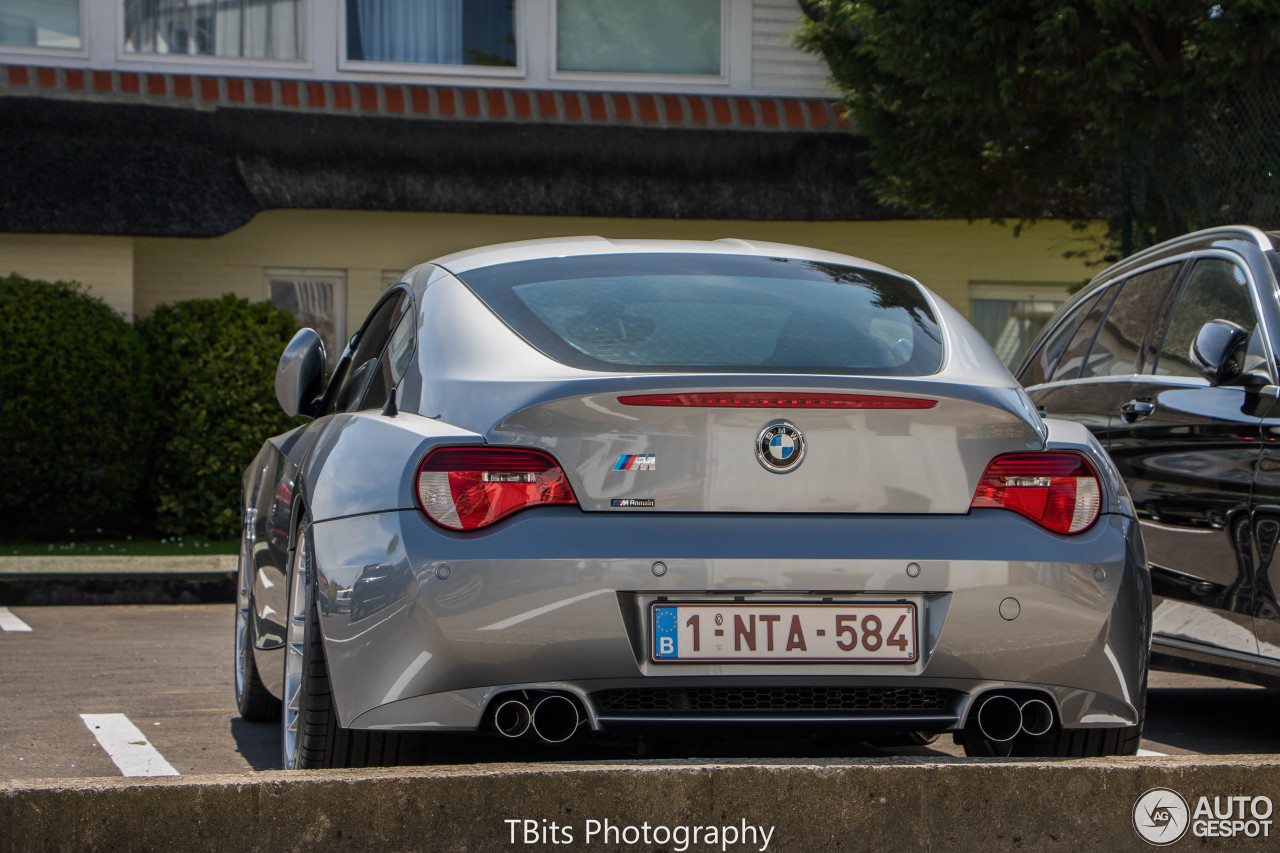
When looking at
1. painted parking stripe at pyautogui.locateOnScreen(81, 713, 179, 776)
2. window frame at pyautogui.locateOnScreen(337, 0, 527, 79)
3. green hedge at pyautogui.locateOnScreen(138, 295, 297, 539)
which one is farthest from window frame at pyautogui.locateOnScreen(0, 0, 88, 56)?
painted parking stripe at pyautogui.locateOnScreen(81, 713, 179, 776)

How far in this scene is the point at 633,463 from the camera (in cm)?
335

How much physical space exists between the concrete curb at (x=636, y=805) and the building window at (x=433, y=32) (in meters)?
12.5

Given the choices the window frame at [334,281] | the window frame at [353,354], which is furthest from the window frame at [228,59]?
the window frame at [353,354]

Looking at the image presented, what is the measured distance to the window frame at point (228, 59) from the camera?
14312 millimetres

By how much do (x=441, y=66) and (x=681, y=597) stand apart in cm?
1217

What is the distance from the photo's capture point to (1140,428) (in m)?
5.50

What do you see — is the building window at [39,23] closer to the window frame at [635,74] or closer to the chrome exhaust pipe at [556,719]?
the window frame at [635,74]

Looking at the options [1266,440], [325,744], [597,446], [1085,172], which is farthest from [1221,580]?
[1085,172]

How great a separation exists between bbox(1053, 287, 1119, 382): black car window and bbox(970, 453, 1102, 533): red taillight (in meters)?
2.79

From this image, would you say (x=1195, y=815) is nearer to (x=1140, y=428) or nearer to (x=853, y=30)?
(x=1140, y=428)

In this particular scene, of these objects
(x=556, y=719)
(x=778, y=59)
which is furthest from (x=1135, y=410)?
(x=778, y=59)

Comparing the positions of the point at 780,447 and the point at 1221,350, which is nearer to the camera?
the point at 780,447

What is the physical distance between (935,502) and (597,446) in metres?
0.74

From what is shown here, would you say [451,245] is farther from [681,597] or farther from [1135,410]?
[681,597]
